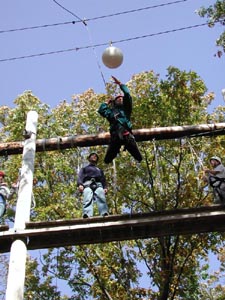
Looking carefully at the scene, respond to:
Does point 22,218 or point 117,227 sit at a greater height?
point 22,218

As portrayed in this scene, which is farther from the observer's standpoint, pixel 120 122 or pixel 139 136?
pixel 139 136

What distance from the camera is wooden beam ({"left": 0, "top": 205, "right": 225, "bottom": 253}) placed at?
5.79m

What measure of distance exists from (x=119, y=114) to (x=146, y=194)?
4512 millimetres

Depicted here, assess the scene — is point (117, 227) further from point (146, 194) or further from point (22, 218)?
point (146, 194)

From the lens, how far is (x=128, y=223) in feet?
19.0

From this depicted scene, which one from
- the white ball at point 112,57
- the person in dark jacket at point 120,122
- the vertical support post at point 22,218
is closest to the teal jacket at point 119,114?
the person in dark jacket at point 120,122

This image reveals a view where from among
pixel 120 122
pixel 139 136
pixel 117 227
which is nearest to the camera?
pixel 117 227

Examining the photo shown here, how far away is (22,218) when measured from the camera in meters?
6.02

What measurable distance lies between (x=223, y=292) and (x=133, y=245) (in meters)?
9.06

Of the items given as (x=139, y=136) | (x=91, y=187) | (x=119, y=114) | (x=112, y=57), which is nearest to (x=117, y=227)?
(x=91, y=187)

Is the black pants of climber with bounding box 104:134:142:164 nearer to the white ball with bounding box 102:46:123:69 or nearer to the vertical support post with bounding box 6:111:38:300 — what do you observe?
the white ball with bounding box 102:46:123:69

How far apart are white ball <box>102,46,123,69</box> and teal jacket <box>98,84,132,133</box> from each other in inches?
21.8

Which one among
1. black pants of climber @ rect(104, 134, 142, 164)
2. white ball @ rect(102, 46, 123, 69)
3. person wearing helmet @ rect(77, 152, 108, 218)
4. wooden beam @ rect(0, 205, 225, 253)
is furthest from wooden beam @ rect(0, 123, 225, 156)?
wooden beam @ rect(0, 205, 225, 253)

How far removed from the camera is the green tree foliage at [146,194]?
9.91 m
